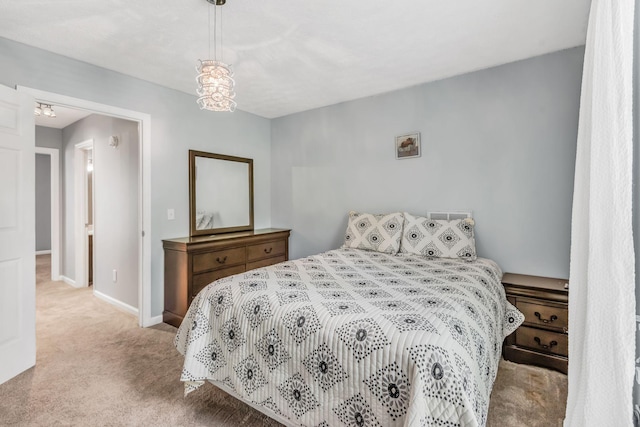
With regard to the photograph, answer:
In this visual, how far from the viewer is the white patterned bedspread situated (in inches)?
45.5

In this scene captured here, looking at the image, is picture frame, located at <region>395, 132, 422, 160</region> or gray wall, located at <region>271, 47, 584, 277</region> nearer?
gray wall, located at <region>271, 47, 584, 277</region>

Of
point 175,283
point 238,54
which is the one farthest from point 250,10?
point 175,283

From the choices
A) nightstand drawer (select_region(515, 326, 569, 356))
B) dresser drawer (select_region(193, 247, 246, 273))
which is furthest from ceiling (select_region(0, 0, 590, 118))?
nightstand drawer (select_region(515, 326, 569, 356))

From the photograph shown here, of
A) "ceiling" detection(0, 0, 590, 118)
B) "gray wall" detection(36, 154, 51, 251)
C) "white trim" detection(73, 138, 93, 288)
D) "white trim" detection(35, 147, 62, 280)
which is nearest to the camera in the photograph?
"ceiling" detection(0, 0, 590, 118)

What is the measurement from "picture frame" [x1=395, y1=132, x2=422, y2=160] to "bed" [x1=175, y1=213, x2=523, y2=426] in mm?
1361

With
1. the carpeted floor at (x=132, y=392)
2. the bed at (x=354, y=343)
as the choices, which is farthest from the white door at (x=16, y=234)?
the bed at (x=354, y=343)

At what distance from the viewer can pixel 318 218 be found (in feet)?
13.0

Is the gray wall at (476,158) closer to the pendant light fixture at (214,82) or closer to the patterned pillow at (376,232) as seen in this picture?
the patterned pillow at (376,232)

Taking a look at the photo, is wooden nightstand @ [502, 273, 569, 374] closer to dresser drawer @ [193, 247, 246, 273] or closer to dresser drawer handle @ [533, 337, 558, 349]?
dresser drawer handle @ [533, 337, 558, 349]

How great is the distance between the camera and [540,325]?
7.50 feet

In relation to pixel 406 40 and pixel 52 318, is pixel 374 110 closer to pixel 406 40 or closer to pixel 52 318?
pixel 406 40

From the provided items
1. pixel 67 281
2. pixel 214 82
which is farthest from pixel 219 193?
pixel 67 281

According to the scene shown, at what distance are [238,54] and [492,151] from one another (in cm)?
229

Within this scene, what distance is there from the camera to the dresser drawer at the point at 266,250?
357 cm
